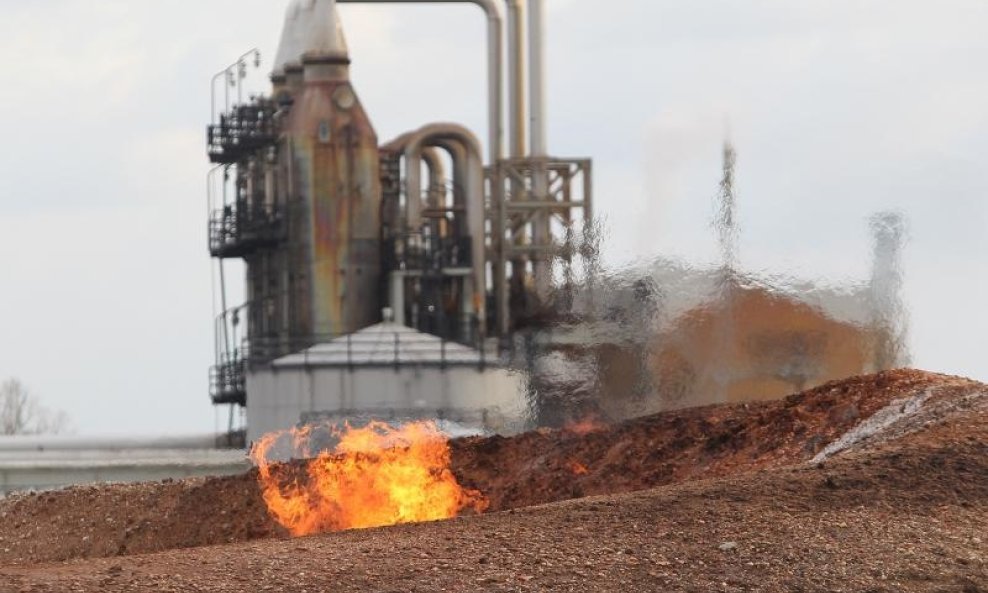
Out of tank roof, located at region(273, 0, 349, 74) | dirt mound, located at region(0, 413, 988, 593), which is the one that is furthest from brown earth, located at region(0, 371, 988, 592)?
tank roof, located at region(273, 0, 349, 74)

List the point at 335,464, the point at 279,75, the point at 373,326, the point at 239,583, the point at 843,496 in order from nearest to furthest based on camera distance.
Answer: the point at 239,583 < the point at 843,496 < the point at 335,464 < the point at 373,326 < the point at 279,75

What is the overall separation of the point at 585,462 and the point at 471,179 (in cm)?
2652

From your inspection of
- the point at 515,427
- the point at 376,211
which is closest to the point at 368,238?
the point at 376,211

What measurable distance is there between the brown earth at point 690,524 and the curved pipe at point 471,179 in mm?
24692

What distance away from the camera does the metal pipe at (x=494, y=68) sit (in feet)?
167

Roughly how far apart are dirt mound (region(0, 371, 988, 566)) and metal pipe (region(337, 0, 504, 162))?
76.8ft

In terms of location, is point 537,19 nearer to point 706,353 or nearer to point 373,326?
point 373,326

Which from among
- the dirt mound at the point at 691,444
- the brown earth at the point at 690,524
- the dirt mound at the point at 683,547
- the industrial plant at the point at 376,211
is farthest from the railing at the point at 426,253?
the dirt mound at the point at 683,547

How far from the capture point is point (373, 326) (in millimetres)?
48906

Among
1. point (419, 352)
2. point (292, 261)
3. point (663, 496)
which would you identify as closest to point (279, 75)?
point (292, 261)

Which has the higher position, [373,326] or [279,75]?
[279,75]

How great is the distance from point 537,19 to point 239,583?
114ft

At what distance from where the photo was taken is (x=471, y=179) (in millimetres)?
50938

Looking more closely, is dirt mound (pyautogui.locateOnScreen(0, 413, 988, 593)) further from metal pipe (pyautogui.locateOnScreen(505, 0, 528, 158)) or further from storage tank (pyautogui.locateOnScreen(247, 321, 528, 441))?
metal pipe (pyautogui.locateOnScreen(505, 0, 528, 158))
